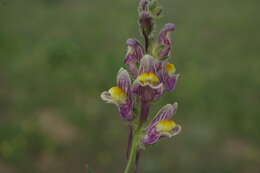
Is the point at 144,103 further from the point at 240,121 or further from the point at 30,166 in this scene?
the point at 240,121

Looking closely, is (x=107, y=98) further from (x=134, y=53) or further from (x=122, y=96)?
(x=134, y=53)

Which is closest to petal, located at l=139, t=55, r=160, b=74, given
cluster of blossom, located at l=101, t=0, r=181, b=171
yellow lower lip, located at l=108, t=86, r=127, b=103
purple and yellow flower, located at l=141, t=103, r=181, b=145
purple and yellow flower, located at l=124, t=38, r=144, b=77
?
cluster of blossom, located at l=101, t=0, r=181, b=171

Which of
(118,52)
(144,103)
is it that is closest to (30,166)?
(144,103)

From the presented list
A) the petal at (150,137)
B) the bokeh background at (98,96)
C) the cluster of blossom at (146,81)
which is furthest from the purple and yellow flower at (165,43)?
the bokeh background at (98,96)

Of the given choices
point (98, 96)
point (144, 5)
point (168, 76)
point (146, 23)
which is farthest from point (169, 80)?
point (98, 96)

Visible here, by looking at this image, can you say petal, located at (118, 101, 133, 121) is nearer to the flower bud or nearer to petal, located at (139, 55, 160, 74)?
petal, located at (139, 55, 160, 74)

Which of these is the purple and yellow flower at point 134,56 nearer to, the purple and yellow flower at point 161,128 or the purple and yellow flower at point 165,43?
the purple and yellow flower at point 165,43
